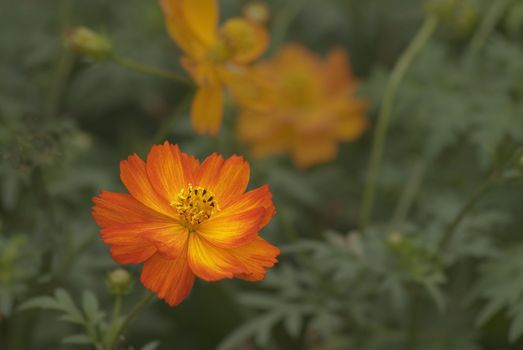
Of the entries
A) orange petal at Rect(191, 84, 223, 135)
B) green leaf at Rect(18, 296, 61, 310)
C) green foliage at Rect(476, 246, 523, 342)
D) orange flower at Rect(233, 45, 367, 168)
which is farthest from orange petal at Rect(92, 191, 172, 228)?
orange flower at Rect(233, 45, 367, 168)

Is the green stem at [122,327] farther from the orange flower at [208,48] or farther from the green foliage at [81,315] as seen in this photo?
the orange flower at [208,48]

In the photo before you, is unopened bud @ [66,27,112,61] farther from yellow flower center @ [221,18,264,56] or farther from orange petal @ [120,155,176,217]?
orange petal @ [120,155,176,217]

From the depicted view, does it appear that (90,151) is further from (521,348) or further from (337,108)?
(521,348)

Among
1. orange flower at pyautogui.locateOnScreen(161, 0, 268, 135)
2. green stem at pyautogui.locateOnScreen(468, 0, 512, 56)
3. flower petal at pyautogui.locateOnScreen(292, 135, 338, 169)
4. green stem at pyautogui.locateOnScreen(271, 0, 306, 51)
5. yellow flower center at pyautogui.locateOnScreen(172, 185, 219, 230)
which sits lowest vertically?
yellow flower center at pyautogui.locateOnScreen(172, 185, 219, 230)

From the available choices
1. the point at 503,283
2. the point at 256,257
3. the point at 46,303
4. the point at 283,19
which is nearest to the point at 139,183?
the point at 256,257

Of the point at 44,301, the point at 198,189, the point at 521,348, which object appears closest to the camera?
the point at 198,189

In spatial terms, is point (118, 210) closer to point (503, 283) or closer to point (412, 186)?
point (503, 283)

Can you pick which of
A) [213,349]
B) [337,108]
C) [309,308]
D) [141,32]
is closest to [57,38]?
[141,32]
